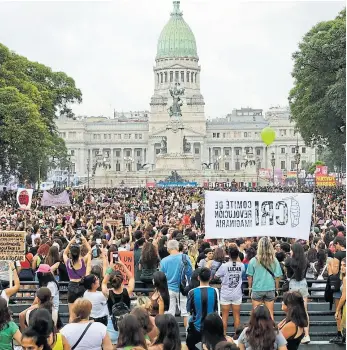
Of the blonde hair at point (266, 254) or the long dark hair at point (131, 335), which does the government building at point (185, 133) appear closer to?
the blonde hair at point (266, 254)

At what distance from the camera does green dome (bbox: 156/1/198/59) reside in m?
179

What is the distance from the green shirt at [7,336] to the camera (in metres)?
8.90

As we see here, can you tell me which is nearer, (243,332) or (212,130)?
(243,332)

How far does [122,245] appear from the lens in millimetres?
16984

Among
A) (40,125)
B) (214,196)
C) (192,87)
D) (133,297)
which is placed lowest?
(133,297)

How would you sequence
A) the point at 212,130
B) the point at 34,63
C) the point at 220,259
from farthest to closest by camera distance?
the point at 212,130
the point at 34,63
the point at 220,259

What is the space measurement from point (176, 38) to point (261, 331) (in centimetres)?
17360

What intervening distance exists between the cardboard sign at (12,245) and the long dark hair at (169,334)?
4344 mm

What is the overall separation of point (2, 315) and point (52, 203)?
26976 millimetres

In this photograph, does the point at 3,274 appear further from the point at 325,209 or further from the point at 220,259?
the point at 325,209

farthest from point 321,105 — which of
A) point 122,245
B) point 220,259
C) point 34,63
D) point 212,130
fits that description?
point 212,130

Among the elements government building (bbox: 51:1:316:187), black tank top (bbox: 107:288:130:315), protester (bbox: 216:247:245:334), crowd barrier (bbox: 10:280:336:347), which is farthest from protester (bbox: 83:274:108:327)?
government building (bbox: 51:1:316:187)

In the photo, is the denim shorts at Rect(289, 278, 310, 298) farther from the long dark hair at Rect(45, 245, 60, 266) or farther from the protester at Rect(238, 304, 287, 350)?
the protester at Rect(238, 304, 287, 350)

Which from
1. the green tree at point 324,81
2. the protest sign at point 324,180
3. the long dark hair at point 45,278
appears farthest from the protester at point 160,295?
the protest sign at point 324,180
